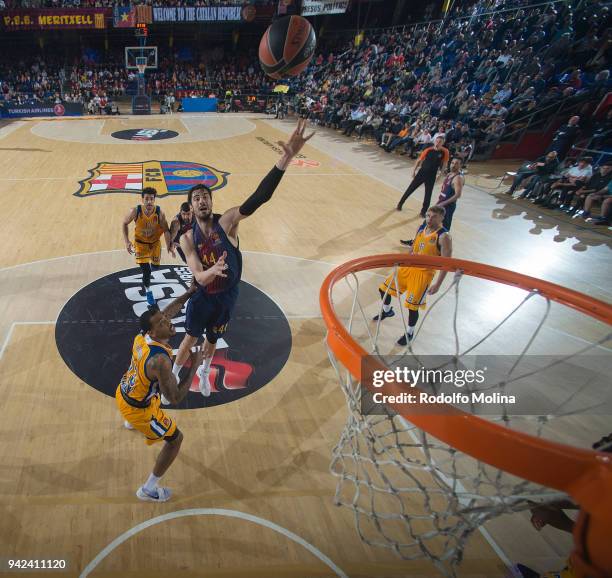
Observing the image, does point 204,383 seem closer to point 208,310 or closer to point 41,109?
point 208,310

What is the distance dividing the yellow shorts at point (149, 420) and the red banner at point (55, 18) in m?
30.6

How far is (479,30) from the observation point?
747 inches

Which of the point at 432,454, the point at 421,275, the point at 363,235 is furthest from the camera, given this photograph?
the point at 363,235

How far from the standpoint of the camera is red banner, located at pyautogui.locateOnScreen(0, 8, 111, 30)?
82.2 ft

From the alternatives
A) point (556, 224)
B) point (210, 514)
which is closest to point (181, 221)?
point (210, 514)

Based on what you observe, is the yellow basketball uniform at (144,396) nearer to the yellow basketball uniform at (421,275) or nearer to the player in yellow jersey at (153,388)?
the player in yellow jersey at (153,388)

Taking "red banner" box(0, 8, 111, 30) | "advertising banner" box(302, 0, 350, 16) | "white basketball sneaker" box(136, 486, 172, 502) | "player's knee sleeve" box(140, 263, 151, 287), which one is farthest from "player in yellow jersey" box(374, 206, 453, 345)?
"red banner" box(0, 8, 111, 30)

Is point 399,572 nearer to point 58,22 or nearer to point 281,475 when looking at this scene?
point 281,475

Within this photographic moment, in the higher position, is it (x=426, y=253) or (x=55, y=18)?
(x=426, y=253)

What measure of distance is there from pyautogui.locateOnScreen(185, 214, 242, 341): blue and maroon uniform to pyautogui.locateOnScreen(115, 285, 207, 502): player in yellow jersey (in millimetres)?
570

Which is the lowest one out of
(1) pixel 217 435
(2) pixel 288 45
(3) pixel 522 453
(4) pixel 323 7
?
(1) pixel 217 435

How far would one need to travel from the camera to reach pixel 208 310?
349 cm

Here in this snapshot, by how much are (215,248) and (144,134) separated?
14880 millimetres

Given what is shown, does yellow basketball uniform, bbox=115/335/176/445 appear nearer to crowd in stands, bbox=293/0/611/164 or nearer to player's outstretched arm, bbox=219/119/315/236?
player's outstretched arm, bbox=219/119/315/236
